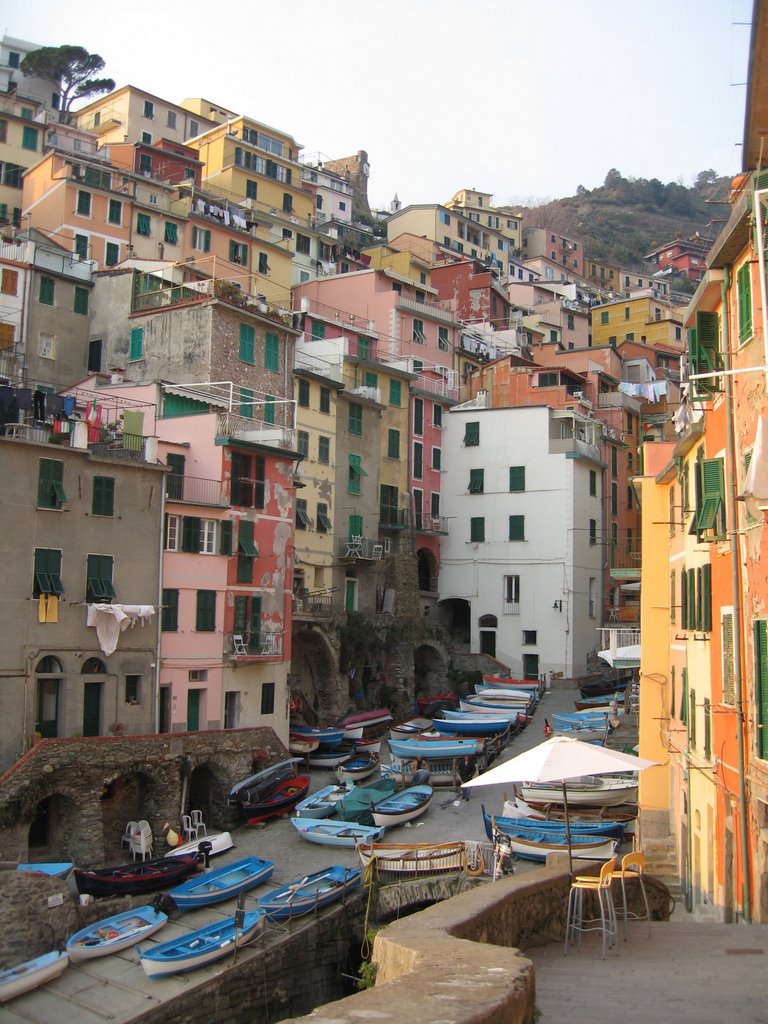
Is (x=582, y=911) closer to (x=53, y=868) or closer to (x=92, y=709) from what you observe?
(x=53, y=868)

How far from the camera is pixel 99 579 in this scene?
3491cm

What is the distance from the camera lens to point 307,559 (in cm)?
5153

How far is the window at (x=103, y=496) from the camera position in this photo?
3500 cm

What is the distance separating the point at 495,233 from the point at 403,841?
90938 millimetres

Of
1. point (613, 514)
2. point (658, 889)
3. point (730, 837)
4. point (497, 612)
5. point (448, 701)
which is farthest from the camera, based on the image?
point (613, 514)

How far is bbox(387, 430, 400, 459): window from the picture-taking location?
195ft

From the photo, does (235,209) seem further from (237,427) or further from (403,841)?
(403,841)

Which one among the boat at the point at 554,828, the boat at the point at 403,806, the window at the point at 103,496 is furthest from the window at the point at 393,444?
the boat at the point at 554,828

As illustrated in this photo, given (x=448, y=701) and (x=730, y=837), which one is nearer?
(x=730, y=837)

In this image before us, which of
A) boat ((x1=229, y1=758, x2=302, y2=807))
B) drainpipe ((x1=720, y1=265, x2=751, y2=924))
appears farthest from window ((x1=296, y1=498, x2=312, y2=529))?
drainpipe ((x1=720, y1=265, x2=751, y2=924))

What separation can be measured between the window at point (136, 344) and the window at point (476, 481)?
884 inches

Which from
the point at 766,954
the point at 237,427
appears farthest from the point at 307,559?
the point at 766,954

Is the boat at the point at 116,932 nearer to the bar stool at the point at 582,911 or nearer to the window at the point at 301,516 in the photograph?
the bar stool at the point at 582,911

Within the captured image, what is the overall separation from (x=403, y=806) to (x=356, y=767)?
6.42 m
